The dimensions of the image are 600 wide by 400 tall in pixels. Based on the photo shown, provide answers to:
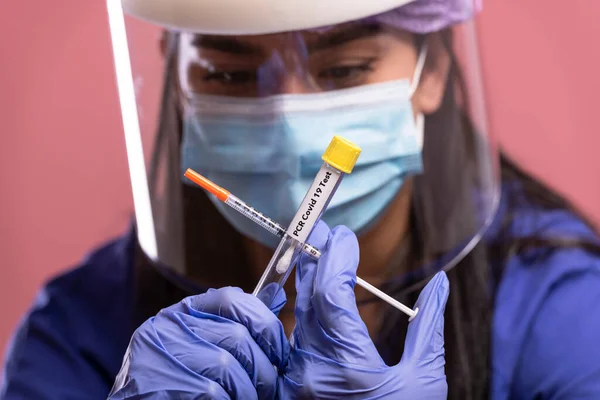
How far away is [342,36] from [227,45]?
0.15m

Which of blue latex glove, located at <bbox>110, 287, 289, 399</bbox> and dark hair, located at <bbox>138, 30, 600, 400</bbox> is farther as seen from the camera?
dark hair, located at <bbox>138, 30, 600, 400</bbox>

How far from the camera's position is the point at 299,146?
98 centimetres

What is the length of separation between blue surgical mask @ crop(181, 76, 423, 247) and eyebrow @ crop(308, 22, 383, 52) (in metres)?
0.06

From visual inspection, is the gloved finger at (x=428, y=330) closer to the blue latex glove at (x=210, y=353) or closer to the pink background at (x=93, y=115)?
the blue latex glove at (x=210, y=353)

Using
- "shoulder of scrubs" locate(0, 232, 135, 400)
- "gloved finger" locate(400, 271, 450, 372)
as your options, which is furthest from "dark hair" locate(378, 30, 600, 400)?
"shoulder of scrubs" locate(0, 232, 135, 400)

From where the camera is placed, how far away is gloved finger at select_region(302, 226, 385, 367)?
72cm

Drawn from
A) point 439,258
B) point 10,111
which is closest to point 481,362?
point 439,258

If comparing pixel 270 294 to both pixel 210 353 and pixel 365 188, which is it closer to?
pixel 210 353

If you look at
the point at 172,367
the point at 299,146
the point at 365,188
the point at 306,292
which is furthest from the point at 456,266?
the point at 172,367

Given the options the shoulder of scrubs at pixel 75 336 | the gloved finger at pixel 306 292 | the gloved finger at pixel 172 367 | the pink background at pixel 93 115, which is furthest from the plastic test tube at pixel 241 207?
the pink background at pixel 93 115

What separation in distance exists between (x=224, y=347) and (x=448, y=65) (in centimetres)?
58

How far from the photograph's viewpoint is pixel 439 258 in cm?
111

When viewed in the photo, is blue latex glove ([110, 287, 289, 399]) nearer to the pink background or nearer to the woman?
Result: the woman

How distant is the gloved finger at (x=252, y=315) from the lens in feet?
2.39
